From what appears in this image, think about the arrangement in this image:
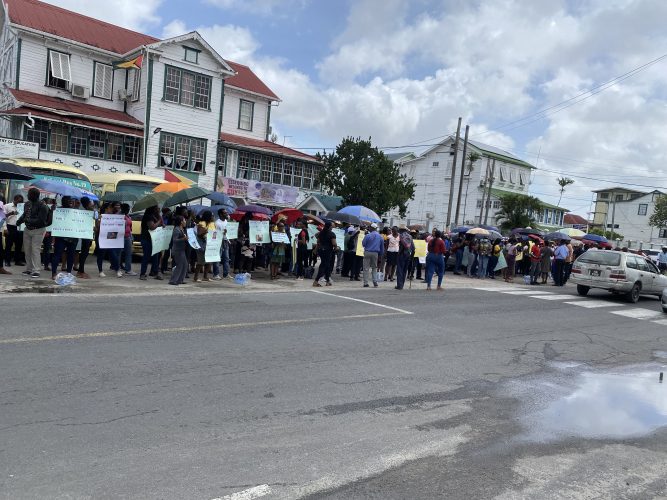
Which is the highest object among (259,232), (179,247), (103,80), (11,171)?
(103,80)

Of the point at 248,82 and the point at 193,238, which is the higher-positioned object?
the point at 248,82

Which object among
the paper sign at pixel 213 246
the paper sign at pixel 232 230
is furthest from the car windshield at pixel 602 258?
the paper sign at pixel 213 246

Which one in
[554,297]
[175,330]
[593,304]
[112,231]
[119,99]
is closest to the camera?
[175,330]

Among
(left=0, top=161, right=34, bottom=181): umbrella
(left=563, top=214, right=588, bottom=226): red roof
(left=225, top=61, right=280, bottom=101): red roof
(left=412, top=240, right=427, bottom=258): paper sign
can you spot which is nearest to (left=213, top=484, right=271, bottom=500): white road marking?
(left=0, top=161, right=34, bottom=181): umbrella

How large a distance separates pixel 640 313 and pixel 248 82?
26.2 m

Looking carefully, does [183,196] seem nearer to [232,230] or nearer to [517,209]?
[232,230]

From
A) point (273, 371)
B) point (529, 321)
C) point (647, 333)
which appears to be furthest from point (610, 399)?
point (647, 333)

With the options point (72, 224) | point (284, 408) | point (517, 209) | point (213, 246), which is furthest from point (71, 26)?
point (517, 209)

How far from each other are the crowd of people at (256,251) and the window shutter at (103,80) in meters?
14.0

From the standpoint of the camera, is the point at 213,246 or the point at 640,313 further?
the point at 640,313

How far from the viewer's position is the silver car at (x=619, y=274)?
1723cm

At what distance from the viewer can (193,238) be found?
526 inches

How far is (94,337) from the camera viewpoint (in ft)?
24.0

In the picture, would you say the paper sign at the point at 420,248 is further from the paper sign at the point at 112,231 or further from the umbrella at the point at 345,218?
the paper sign at the point at 112,231
